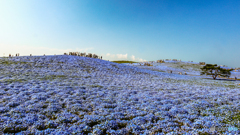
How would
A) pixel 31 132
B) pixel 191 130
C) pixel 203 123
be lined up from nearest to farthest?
pixel 31 132, pixel 191 130, pixel 203 123

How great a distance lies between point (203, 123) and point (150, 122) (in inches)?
164

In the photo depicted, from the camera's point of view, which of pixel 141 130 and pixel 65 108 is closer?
pixel 141 130

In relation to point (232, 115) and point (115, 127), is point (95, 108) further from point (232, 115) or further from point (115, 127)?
point (232, 115)

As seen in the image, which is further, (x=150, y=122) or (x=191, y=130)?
(x=150, y=122)

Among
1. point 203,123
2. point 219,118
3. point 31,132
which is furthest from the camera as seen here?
point 219,118

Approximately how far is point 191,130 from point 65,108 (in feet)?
36.3

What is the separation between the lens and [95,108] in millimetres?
12625

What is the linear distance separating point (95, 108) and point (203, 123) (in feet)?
31.1

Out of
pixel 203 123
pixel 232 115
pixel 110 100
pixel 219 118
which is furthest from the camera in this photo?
pixel 110 100

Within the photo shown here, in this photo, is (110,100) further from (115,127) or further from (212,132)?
(212,132)

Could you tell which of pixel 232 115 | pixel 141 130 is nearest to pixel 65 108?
pixel 141 130

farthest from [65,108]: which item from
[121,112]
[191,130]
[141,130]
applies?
[191,130]

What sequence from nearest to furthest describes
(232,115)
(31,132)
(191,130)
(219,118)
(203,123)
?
(31,132) < (191,130) < (203,123) < (219,118) < (232,115)

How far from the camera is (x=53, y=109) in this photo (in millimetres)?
11766
